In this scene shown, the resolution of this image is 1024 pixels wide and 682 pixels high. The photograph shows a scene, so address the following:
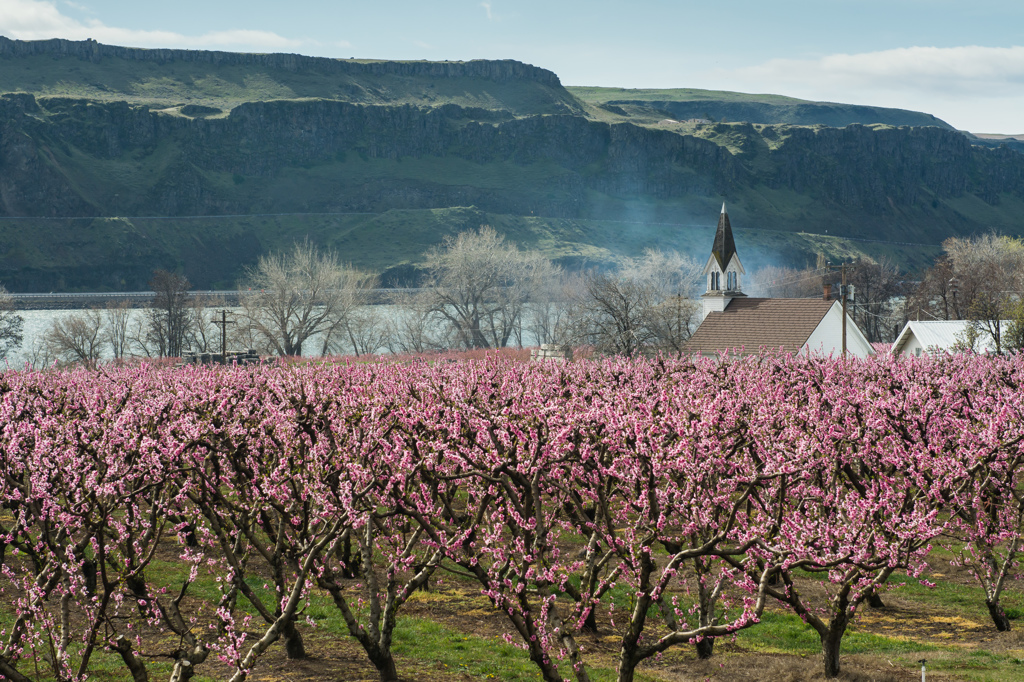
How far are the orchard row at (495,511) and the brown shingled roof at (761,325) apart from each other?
40.5m

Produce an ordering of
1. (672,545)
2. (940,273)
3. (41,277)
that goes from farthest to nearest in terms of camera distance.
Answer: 1. (41,277)
2. (940,273)
3. (672,545)

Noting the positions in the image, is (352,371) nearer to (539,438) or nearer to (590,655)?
(590,655)

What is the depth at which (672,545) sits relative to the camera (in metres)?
12.0

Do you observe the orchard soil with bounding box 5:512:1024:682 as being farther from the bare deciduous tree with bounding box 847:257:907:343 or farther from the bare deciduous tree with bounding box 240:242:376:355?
the bare deciduous tree with bounding box 847:257:907:343

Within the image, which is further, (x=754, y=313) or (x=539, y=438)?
(x=754, y=313)

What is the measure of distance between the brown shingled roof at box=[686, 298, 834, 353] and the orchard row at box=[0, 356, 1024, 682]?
40460 mm

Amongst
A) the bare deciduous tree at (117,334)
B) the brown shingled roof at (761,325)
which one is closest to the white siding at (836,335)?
the brown shingled roof at (761,325)

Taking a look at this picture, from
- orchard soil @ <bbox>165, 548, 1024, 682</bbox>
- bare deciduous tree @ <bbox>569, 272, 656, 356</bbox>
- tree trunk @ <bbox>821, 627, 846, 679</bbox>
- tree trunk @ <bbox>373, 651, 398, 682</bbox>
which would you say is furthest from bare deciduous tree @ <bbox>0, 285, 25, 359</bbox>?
tree trunk @ <bbox>821, 627, 846, 679</bbox>

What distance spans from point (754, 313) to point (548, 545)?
180 ft

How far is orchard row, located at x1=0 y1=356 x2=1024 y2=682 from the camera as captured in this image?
35.0 ft

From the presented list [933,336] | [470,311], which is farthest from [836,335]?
[470,311]

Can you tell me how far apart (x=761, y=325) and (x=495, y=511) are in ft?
166

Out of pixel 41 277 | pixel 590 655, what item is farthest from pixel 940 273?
pixel 41 277

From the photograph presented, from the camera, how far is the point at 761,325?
204 ft
